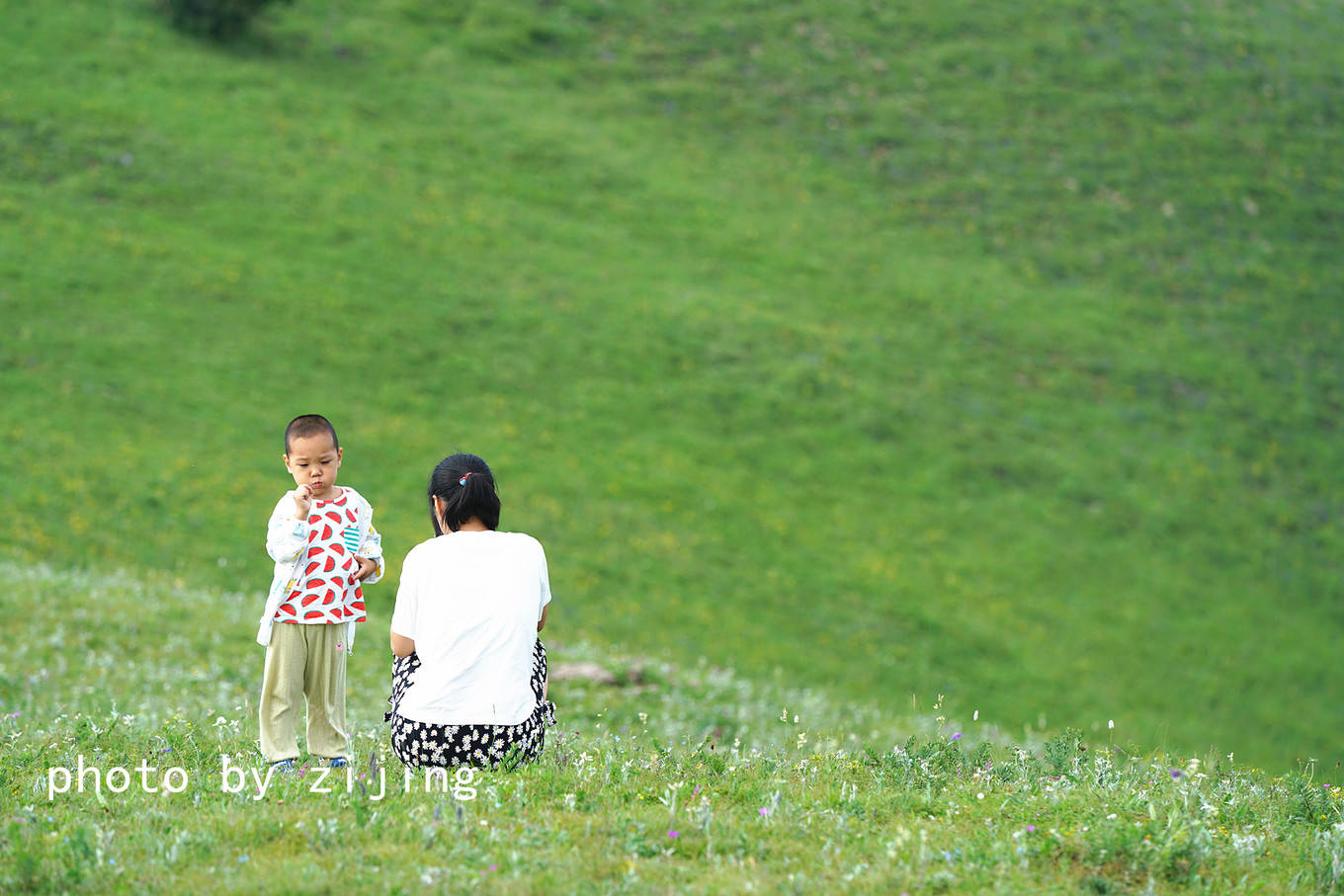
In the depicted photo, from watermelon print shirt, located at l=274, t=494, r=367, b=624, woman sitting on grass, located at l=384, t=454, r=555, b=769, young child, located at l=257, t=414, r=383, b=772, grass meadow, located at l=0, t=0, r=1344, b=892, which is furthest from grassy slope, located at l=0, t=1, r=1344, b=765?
woman sitting on grass, located at l=384, t=454, r=555, b=769

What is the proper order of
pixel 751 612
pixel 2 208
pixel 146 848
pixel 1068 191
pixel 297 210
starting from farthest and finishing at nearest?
1. pixel 1068 191
2. pixel 297 210
3. pixel 2 208
4. pixel 751 612
5. pixel 146 848

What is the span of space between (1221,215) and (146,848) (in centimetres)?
5121

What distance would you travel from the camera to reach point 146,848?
5066mm

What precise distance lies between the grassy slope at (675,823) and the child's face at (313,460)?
1717mm

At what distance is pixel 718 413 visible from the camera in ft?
109

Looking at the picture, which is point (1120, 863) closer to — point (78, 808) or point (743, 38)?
point (78, 808)

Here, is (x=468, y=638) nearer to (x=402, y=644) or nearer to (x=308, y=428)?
(x=402, y=644)

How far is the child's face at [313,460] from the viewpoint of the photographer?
261 inches

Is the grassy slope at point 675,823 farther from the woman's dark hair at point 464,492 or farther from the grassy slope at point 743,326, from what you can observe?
the grassy slope at point 743,326

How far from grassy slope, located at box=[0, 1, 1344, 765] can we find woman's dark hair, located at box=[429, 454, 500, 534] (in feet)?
59.6

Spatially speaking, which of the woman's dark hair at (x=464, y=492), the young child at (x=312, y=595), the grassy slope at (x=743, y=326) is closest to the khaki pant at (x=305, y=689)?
the young child at (x=312, y=595)

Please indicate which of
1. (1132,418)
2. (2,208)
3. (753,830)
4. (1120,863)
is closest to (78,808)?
(753,830)

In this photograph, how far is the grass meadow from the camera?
584 cm

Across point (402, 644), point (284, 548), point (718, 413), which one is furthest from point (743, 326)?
point (284, 548)
